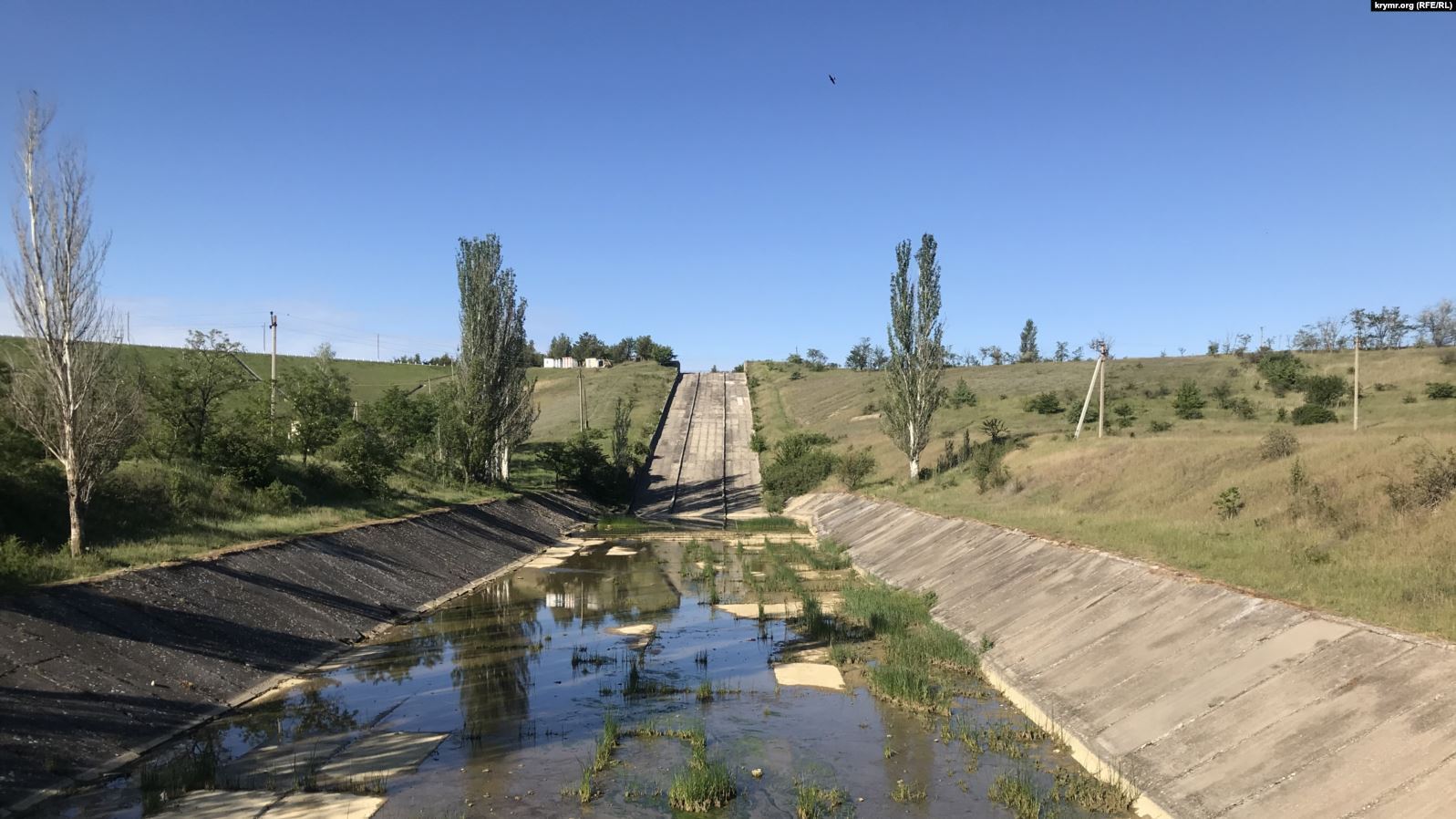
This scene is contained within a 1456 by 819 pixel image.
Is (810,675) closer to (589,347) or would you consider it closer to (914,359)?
(914,359)

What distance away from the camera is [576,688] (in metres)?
15.1

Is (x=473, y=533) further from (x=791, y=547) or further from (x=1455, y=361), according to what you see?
(x=1455, y=361)

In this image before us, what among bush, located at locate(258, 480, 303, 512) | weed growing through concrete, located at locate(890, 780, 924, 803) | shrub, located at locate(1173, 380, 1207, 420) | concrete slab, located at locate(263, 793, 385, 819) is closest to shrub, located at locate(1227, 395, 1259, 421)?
shrub, located at locate(1173, 380, 1207, 420)

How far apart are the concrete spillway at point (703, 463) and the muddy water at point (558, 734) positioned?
3391 centimetres

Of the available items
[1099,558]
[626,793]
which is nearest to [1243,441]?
[1099,558]

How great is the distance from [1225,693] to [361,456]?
1204 inches

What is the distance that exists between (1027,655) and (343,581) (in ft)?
53.5

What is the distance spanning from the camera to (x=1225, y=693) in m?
A: 10.4

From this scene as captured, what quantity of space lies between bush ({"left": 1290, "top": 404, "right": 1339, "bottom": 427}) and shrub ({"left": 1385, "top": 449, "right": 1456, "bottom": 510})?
1133 inches

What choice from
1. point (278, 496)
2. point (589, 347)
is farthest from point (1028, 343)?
point (278, 496)

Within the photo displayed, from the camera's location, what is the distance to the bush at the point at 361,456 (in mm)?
33438

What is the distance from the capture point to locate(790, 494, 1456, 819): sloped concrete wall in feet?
26.3

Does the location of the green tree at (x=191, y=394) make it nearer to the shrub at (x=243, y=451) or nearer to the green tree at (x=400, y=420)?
the shrub at (x=243, y=451)

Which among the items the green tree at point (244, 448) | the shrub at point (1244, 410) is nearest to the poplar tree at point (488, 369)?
the green tree at point (244, 448)
